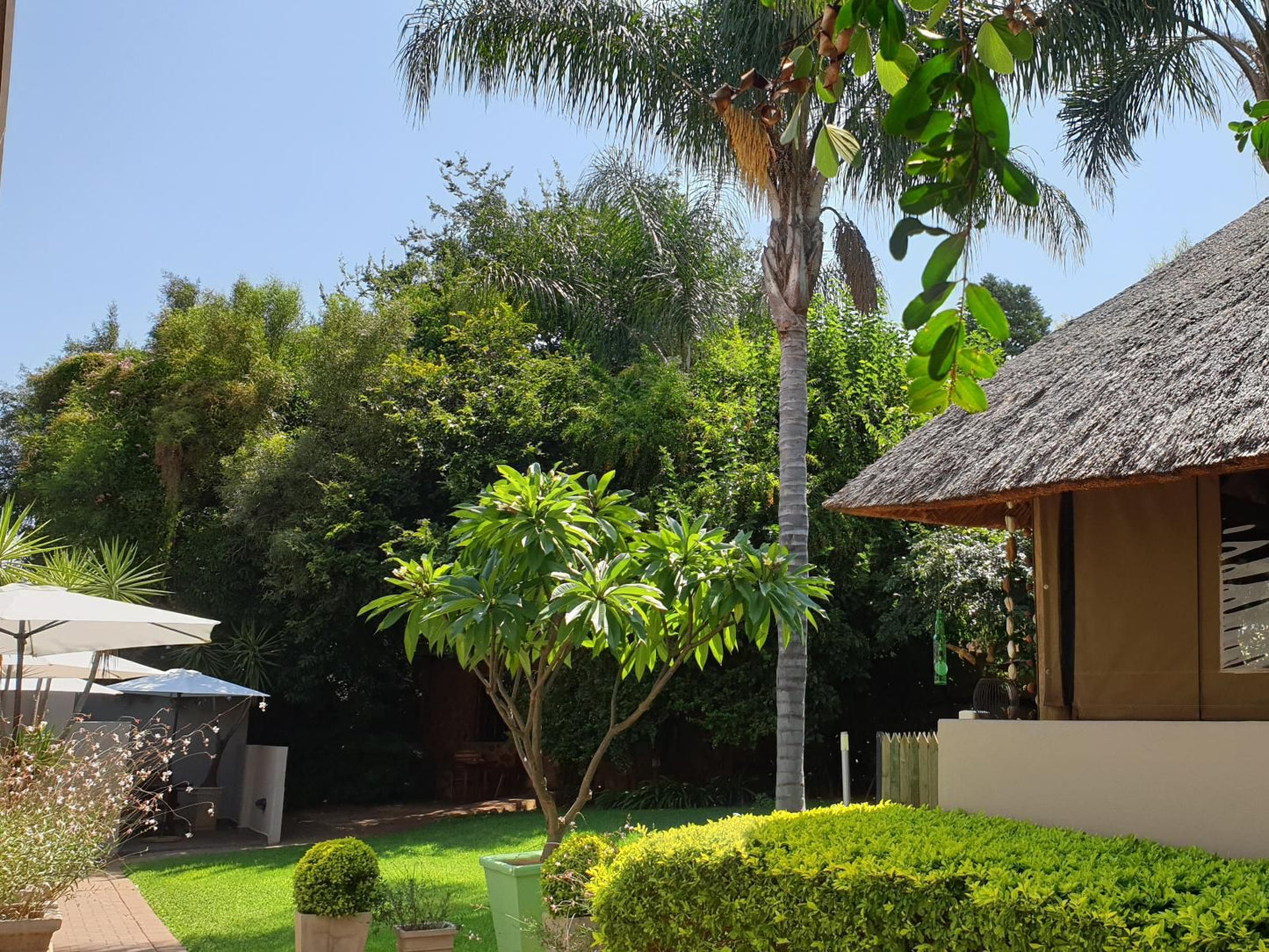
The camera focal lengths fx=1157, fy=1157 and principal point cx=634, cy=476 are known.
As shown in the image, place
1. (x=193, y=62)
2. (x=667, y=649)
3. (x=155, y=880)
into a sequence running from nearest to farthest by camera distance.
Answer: (x=667, y=649) → (x=155, y=880) → (x=193, y=62)

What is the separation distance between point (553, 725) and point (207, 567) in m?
6.54

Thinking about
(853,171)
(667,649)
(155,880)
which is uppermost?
(853,171)

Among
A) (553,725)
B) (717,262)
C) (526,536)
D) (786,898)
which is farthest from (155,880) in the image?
(717,262)

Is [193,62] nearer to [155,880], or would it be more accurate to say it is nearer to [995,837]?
[155,880]

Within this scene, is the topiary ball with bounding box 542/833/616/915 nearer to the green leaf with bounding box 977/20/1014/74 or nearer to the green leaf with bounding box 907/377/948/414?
the green leaf with bounding box 907/377/948/414

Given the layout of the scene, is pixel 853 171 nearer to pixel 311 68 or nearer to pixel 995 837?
pixel 311 68

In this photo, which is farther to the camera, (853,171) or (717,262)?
(717,262)

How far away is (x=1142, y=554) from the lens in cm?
721

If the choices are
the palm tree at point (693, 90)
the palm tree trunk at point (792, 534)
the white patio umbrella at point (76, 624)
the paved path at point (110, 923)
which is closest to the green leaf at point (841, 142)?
the paved path at point (110, 923)

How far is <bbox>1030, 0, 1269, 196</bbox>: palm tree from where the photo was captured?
11.4 metres

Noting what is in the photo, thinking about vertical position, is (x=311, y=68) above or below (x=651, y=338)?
above

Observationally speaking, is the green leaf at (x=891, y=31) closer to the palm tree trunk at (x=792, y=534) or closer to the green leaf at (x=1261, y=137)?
the green leaf at (x=1261, y=137)

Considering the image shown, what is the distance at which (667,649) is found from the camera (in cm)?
744

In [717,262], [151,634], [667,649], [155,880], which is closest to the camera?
[667,649]
